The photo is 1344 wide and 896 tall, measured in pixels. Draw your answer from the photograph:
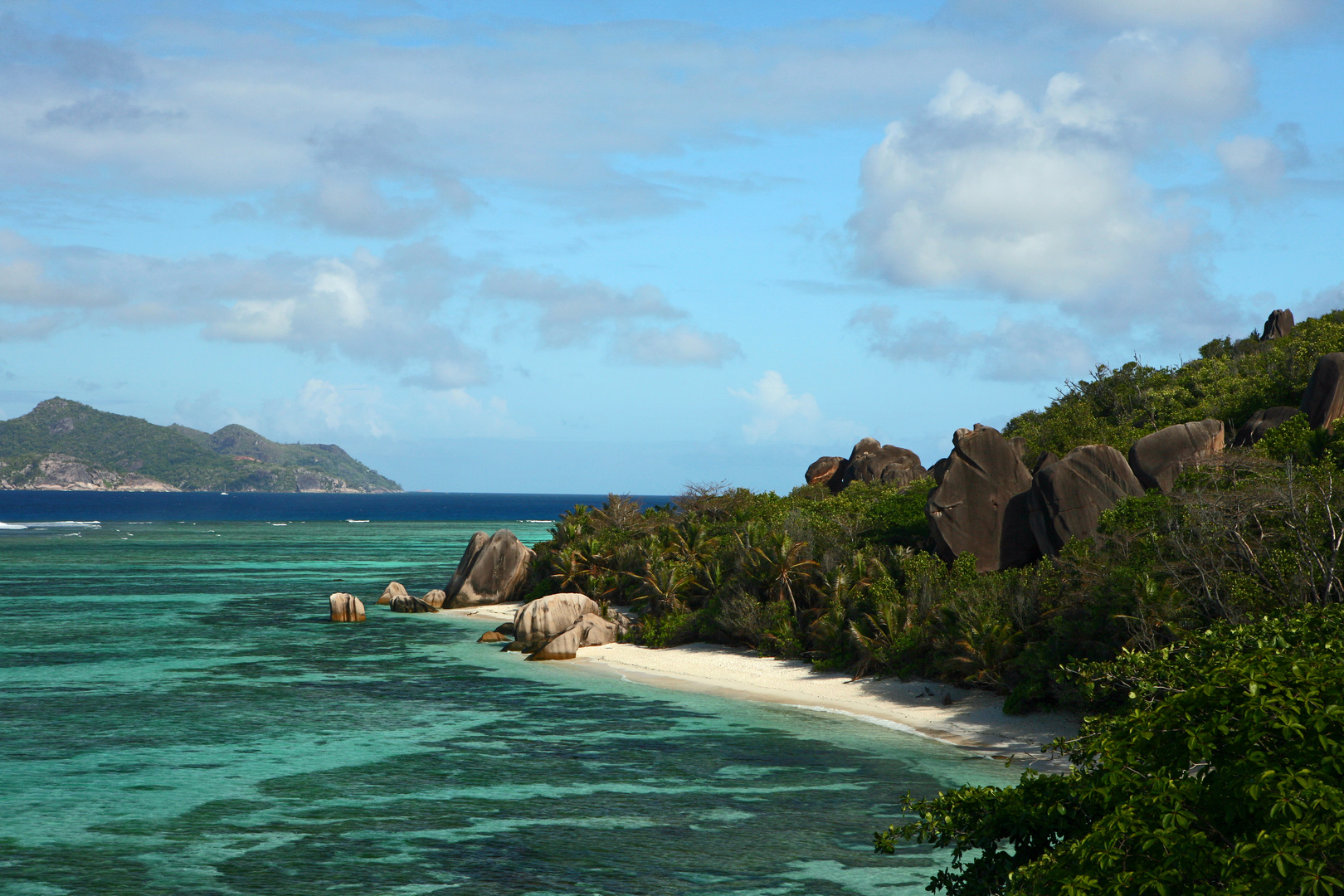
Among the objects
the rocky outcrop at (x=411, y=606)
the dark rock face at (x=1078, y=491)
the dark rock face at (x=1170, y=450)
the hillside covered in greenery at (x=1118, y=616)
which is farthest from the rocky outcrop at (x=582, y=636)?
the dark rock face at (x=1170, y=450)

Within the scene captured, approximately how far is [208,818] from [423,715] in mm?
8559

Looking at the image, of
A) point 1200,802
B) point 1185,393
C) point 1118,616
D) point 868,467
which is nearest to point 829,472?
point 868,467

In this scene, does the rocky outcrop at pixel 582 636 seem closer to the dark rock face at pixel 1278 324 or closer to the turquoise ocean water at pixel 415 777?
the turquoise ocean water at pixel 415 777

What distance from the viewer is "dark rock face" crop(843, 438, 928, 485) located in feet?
165

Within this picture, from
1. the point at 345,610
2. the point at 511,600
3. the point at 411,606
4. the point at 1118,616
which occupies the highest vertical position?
the point at 1118,616

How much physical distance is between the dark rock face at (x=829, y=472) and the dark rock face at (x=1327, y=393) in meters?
27.2

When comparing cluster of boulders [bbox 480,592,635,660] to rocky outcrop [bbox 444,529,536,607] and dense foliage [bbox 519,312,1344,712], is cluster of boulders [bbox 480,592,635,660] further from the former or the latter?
rocky outcrop [bbox 444,529,536,607]

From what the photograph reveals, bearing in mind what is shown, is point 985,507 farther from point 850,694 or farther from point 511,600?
point 511,600

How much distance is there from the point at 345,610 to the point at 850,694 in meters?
25.8

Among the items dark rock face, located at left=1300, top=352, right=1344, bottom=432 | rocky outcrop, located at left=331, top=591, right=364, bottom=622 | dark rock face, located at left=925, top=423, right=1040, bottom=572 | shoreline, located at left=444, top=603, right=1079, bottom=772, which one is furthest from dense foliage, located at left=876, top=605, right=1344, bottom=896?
rocky outcrop, located at left=331, top=591, right=364, bottom=622

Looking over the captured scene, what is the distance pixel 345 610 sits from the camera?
1767 inches

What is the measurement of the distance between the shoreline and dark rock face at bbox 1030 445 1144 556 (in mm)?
5374

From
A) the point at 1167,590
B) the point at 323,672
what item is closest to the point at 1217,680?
the point at 1167,590

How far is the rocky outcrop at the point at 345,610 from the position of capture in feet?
146
